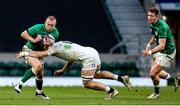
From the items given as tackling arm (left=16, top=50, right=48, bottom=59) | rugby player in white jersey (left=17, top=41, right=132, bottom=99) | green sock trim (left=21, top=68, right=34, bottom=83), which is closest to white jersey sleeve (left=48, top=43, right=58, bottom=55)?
rugby player in white jersey (left=17, top=41, right=132, bottom=99)

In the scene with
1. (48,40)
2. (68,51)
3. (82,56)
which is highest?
(48,40)

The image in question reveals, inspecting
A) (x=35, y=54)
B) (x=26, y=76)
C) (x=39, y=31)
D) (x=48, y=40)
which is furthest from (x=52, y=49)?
(x=26, y=76)

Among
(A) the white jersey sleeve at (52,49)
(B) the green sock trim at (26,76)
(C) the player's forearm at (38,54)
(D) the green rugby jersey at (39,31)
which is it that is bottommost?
(B) the green sock trim at (26,76)

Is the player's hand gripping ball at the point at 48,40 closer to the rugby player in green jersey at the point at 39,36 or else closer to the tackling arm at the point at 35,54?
the rugby player in green jersey at the point at 39,36

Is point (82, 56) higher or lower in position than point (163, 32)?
lower

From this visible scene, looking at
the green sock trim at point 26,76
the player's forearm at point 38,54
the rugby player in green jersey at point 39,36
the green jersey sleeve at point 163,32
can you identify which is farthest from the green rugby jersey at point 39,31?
the green jersey sleeve at point 163,32

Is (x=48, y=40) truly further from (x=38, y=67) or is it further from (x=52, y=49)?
(x=38, y=67)

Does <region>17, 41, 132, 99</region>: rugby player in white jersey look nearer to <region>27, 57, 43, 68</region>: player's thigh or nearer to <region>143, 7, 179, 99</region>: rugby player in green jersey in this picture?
<region>27, 57, 43, 68</region>: player's thigh

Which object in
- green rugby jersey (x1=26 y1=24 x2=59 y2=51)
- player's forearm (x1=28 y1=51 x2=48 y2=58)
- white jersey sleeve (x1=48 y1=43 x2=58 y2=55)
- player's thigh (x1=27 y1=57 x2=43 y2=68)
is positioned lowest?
player's thigh (x1=27 y1=57 x2=43 y2=68)

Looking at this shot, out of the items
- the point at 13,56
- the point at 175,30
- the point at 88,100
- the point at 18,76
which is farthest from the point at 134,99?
the point at 175,30

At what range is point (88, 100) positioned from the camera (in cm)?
1961

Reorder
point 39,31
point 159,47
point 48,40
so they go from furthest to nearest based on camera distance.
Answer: point 159,47, point 39,31, point 48,40

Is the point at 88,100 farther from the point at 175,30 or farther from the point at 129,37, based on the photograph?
the point at 175,30

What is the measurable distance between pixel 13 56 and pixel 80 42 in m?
3.04
